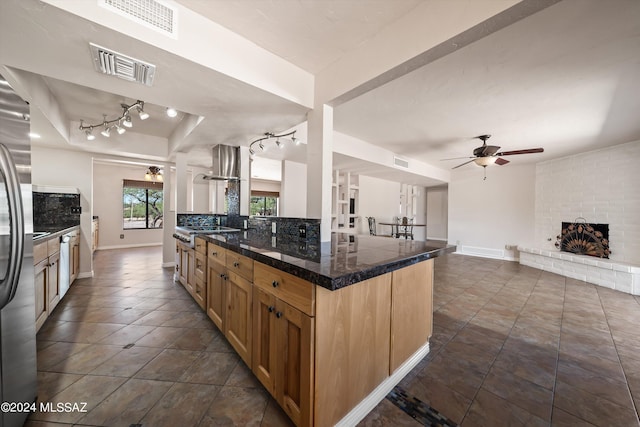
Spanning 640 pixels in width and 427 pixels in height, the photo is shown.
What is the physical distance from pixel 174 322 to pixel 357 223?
4656 mm

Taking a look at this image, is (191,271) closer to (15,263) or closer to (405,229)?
(15,263)

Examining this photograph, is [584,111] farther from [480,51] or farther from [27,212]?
[27,212]

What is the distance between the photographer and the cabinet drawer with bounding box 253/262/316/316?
1072 millimetres

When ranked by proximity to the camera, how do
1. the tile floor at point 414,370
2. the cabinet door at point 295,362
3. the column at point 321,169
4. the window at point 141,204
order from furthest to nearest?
the window at point 141,204 → the column at point 321,169 → the tile floor at point 414,370 → the cabinet door at point 295,362

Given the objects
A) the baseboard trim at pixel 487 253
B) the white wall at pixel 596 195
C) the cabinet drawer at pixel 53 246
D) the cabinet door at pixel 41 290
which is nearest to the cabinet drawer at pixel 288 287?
the cabinet door at pixel 41 290

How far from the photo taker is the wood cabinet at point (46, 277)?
207cm

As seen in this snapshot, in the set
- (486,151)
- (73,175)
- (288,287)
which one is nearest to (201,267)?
(288,287)

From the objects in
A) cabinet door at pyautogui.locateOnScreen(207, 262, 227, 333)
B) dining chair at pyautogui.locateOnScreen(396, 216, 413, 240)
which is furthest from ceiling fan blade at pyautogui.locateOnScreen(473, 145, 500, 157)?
cabinet door at pyautogui.locateOnScreen(207, 262, 227, 333)

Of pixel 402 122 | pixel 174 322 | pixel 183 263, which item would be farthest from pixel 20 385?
pixel 402 122

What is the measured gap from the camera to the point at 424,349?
1.88 meters

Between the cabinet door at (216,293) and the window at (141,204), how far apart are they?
6396 millimetres

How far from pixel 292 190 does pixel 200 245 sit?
8.34 ft

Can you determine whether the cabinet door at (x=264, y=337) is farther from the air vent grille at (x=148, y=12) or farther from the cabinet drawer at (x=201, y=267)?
the air vent grille at (x=148, y=12)

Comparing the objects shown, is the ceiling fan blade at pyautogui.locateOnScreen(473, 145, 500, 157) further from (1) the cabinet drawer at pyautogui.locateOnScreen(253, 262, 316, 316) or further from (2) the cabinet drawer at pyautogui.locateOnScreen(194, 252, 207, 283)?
(2) the cabinet drawer at pyautogui.locateOnScreen(194, 252, 207, 283)
